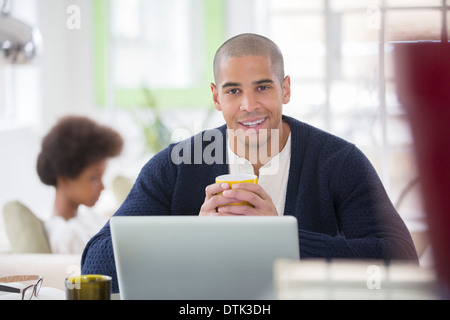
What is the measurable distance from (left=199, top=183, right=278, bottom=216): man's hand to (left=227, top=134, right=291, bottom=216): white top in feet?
1.40

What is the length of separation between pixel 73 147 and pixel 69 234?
0.37 metres

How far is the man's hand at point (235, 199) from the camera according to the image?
34.6 inches

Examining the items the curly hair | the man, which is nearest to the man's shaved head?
the man

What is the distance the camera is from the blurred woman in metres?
1.87

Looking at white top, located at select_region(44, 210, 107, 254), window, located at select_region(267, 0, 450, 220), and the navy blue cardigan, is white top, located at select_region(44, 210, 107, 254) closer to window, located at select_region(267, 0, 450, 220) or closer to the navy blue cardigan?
the navy blue cardigan

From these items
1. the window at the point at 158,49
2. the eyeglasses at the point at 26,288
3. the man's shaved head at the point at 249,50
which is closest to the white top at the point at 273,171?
the man's shaved head at the point at 249,50

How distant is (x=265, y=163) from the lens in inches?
54.6

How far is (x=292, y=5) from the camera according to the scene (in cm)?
526

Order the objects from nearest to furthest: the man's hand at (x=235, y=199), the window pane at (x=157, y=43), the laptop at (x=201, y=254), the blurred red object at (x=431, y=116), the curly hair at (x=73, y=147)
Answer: the blurred red object at (x=431, y=116), the laptop at (x=201, y=254), the man's hand at (x=235, y=199), the curly hair at (x=73, y=147), the window pane at (x=157, y=43)

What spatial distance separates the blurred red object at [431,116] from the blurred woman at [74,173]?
1.54 metres

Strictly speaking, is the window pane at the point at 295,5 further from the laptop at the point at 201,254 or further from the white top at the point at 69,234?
the laptop at the point at 201,254

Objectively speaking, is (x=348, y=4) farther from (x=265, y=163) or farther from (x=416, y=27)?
(x=416, y=27)

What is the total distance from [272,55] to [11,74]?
2820 millimetres

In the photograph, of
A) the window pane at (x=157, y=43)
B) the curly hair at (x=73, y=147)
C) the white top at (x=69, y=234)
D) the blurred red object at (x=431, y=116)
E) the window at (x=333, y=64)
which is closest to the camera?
the blurred red object at (x=431, y=116)
